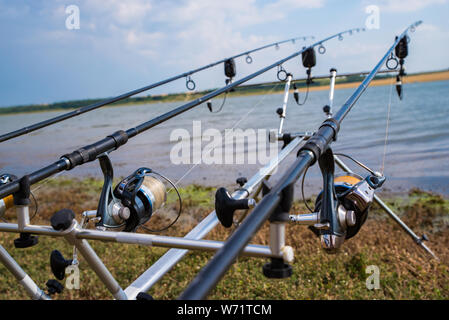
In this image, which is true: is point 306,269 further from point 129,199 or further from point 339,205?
point 129,199

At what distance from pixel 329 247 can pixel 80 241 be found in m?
1.30

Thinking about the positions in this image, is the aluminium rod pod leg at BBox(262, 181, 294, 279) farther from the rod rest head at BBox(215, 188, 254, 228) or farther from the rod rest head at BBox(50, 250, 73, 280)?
the rod rest head at BBox(50, 250, 73, 280)

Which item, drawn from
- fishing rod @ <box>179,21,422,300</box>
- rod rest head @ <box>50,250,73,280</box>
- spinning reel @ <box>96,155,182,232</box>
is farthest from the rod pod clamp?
rod rest head @ <box>50,250,73,280</box>

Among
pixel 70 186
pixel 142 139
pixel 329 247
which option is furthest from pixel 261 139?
pixel 329 247

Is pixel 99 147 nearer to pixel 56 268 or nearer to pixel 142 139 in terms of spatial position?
pixel 56 268

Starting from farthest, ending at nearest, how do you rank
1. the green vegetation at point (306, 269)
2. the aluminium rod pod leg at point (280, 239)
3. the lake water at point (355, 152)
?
the lake water at point (355, 152) < the green vegetation at point (306, 269) < the aluminium rod pod leg at point (280, 239)

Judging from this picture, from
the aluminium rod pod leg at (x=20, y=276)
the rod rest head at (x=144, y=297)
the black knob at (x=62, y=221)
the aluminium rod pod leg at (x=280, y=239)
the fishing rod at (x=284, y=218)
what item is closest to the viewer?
the fishing rod at (x=284, y=218)

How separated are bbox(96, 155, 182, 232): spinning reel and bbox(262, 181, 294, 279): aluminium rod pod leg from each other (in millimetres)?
1257

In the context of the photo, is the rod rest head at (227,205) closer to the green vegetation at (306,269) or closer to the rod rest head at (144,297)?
the rod rest head at (144,297)

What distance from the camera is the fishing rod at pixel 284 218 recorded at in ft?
2.83

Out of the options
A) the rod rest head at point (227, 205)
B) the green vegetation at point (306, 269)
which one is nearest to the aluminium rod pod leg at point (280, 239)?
the rod rest head at point (227, 205)

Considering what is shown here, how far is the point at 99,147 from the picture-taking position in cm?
211

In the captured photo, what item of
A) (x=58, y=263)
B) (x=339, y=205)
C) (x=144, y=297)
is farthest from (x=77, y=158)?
(x=339, y=205)
